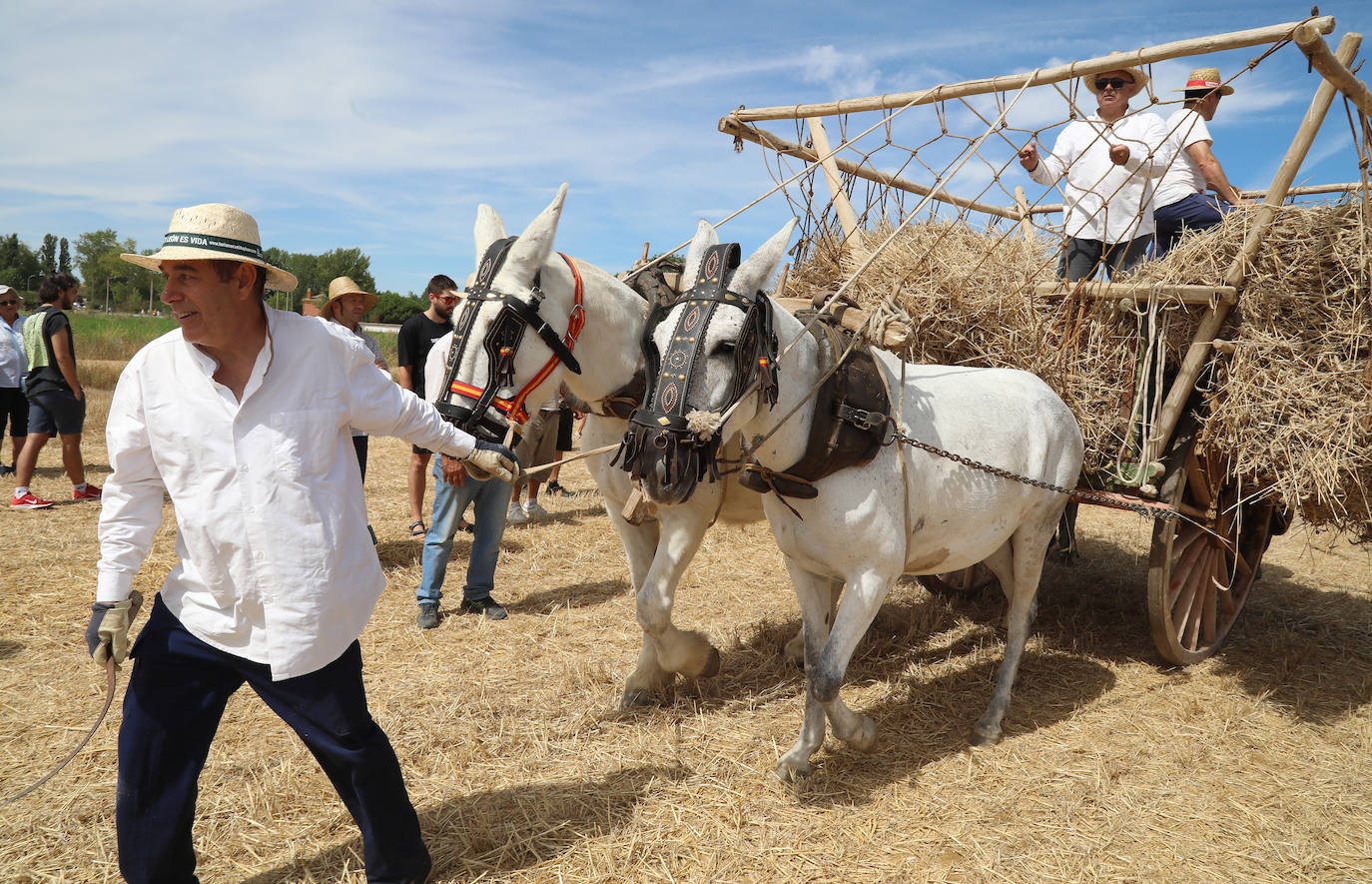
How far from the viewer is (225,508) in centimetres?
205

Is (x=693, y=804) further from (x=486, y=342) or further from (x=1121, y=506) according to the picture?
(x=1121, y=506)

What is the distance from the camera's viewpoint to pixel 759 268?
2684mm

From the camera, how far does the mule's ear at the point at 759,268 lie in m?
2.66

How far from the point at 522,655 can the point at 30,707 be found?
222 centimetres

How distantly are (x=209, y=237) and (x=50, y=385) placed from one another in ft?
23.3

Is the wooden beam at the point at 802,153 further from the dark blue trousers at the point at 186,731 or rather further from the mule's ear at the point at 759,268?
the dark blue trousers at the point at 186,731

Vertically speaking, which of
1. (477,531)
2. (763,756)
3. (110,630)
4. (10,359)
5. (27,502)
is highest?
(10,359)

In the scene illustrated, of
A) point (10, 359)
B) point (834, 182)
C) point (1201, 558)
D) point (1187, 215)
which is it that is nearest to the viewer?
point (1201, 558)

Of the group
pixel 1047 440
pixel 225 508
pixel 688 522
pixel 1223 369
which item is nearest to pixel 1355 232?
pixel 1223 369

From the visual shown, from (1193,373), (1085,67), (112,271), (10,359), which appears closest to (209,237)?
(1085,67)

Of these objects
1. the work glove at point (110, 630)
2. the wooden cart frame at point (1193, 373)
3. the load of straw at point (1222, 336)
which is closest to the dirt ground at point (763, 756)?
the wooden cart frame at point (1193, 373)

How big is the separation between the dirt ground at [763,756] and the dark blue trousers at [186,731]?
1.48 feet

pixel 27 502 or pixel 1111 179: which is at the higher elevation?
pixel 1111 179

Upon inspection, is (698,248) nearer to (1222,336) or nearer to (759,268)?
(759,268)
